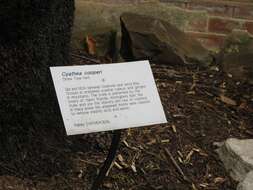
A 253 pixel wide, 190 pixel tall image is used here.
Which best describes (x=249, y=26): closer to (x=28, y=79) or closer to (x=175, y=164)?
(x=175, y=164)

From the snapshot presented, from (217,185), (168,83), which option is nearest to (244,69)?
(168,83)

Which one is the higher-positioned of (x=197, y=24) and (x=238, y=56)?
(x=197, y=24)

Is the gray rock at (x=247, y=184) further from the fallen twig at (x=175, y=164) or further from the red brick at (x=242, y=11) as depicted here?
the red brick at (x=242, y=11)

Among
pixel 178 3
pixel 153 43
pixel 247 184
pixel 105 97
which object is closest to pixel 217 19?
pixel 178 3

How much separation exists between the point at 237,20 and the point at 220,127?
1293mm

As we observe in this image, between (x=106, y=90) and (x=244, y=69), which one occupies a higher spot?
(x=106, y=90)

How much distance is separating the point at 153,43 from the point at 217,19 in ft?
2.21

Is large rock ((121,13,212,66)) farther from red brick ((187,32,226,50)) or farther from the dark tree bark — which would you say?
the dark tree bark

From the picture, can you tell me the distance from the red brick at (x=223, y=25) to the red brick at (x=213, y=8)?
0.04 metres

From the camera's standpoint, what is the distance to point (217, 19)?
4836 mm

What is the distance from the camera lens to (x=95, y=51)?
15.1ft

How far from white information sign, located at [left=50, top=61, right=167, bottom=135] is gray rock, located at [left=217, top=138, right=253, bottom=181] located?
0.78 m

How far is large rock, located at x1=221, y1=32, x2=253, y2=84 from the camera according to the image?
4.58 metres

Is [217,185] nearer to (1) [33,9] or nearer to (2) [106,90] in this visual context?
(2) [106,90]
